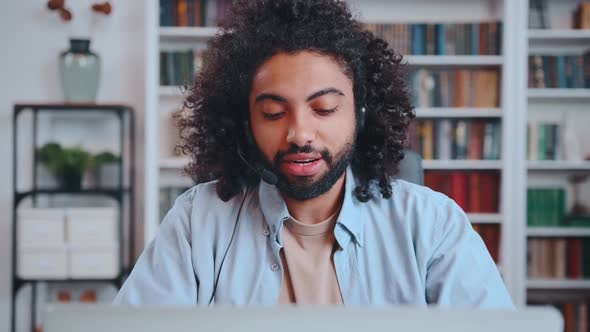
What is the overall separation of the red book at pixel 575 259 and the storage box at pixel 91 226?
84.1 inches

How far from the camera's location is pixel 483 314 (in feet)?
1.95

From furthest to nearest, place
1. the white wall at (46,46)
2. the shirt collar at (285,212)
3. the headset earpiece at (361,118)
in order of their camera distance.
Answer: the white wall at (46,46) < the headset earpiece at (361,118) < the shirt collar at (285,212)

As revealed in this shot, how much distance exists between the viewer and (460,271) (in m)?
1.21

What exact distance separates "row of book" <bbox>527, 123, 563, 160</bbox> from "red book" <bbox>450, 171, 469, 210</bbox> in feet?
1.03

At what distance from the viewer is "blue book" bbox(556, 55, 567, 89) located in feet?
10.4

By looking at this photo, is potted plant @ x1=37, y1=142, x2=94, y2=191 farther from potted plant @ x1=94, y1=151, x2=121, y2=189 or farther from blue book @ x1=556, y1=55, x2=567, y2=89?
blue book @ x1=556, y1=55, x2=567, y2=89

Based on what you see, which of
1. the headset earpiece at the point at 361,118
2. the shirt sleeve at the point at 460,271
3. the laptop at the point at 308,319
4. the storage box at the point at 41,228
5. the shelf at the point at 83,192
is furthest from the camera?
the shelf at the point at 83,192

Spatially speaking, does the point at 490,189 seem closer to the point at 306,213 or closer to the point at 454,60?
the point at 454,60

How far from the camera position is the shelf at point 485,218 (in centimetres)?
316

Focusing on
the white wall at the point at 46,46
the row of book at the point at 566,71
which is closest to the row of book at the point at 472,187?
Result: the row of book at the point at 566,71

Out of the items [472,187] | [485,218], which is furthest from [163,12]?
[485,218]

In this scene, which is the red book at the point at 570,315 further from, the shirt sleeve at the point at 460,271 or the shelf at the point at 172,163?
the shirt sleeve at the point at 460,271

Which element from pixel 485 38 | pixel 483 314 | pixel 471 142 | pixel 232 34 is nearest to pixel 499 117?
pixel 471 142

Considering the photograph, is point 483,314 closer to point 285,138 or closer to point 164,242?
point 285,138
